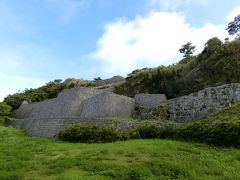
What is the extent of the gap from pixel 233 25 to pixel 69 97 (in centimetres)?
2147

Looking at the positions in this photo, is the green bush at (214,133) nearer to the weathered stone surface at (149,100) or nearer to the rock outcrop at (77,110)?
the rock outcrop at (77,110)

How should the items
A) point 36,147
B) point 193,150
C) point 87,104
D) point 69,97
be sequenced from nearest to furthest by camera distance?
point 193,150
point 36,147
point 87,104
point 69,97

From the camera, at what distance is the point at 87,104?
82.0ft

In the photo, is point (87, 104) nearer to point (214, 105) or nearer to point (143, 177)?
point (214, 105)

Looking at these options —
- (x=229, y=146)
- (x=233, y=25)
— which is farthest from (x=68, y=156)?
(x=233, y=25)

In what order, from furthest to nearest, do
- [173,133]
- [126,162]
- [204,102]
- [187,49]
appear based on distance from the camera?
[187,49] < [204,102] < [173,133] < [126,162]

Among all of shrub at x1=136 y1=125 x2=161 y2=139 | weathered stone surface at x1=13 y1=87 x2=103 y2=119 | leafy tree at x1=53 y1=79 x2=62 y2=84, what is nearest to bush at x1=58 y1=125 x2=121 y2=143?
shrub at x1=136 y1=125 x2=161 y2=139

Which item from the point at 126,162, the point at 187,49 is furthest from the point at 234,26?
the point at 126,162

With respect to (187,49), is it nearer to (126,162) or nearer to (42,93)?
(42,93)

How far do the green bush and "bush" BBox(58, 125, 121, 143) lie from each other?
2910 millimetres

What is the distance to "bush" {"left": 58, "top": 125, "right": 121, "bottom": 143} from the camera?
16.9 metres

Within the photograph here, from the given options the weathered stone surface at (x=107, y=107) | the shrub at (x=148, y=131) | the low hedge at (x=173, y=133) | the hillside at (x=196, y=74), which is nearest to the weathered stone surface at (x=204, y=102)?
the weathered stone surface at (x=107, y=107)

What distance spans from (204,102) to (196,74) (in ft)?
25.4

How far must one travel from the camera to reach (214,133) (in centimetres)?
1404
